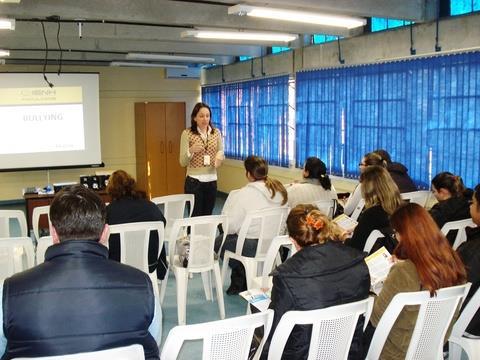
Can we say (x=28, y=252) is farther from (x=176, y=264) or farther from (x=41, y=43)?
Result: (x=41, y=43)

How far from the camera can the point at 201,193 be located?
16.9 feet

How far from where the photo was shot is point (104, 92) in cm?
956

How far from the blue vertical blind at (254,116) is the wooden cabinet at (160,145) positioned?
76 cm

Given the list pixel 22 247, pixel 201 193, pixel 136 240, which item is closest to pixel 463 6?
pixel 201 193

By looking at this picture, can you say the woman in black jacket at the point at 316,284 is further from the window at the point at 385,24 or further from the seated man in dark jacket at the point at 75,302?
the window at the point at 385,24

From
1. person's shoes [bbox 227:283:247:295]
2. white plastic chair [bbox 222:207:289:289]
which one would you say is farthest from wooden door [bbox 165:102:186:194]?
white plastic chair [bbox 222:207:289:289]

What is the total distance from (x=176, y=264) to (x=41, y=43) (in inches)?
167

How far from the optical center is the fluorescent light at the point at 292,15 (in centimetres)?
408

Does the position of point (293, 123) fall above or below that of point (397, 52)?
below

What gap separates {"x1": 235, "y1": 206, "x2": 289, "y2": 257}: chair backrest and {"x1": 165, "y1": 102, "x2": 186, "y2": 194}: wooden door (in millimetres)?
5588

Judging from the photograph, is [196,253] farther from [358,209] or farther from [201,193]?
[358,209]

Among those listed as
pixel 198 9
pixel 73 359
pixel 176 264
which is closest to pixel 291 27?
pixel 198 9

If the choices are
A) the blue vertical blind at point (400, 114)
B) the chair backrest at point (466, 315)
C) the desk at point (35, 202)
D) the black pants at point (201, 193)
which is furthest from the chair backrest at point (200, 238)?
the desk at point (35, 202)

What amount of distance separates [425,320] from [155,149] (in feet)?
25.2
